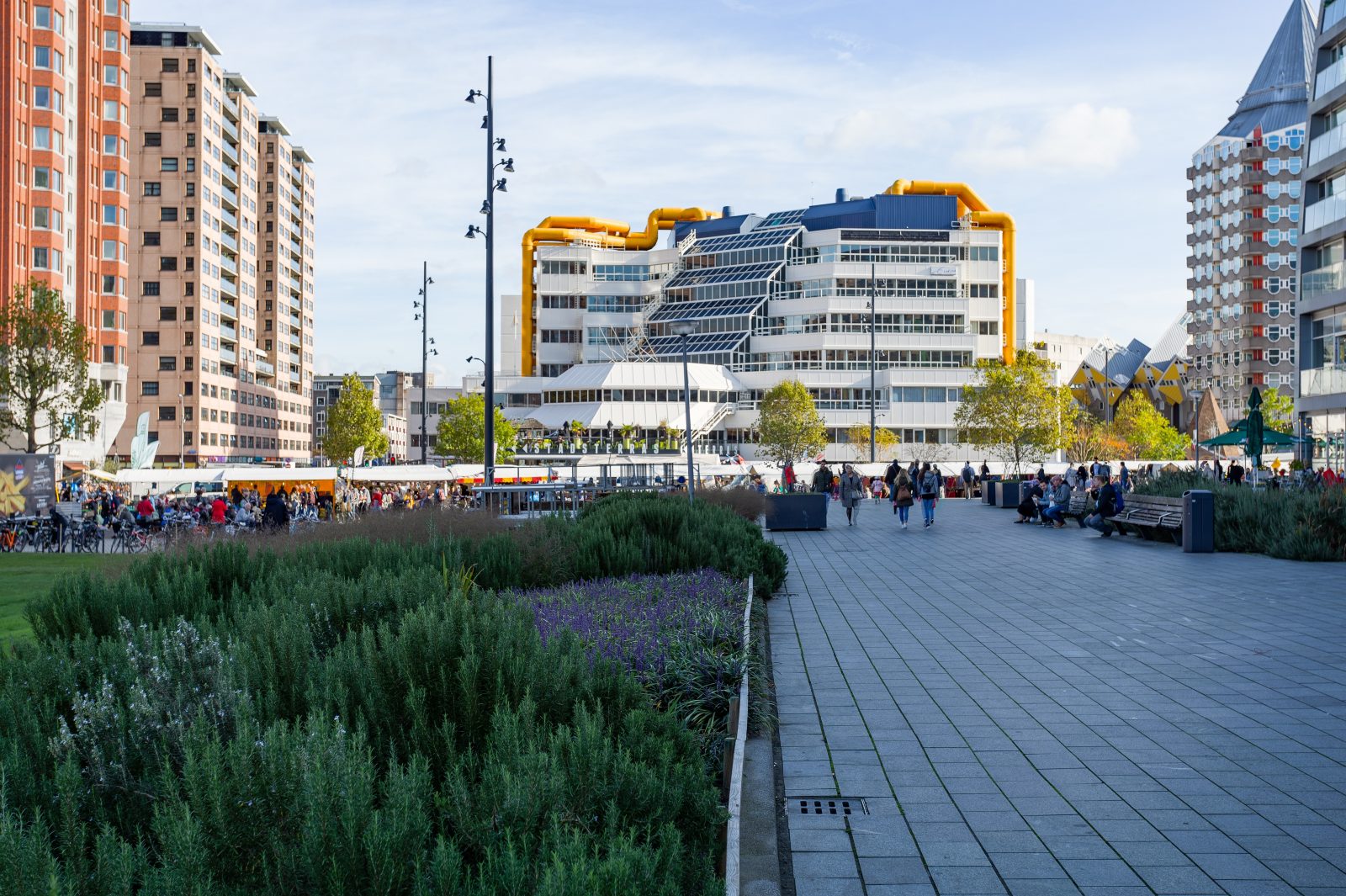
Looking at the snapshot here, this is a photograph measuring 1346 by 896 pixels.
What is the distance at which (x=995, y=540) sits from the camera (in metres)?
25.3

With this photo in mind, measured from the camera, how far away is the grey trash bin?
2114 cm

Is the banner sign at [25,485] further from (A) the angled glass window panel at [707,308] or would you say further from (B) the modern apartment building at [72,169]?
(A) the angled glass window panel at [707,308]

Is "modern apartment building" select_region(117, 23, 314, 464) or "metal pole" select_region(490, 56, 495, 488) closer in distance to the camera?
"metal pole" select_region(490, 56, 495, 488)

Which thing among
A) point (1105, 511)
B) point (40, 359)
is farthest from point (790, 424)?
point (1105, 511)

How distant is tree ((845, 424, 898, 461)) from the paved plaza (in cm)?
8287

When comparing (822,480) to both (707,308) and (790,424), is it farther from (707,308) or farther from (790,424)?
(707,308)

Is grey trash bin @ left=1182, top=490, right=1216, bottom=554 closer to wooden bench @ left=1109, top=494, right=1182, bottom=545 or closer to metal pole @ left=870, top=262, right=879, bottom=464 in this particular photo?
wooden bench @ left=1109, top=494, right=1182, bottom=545

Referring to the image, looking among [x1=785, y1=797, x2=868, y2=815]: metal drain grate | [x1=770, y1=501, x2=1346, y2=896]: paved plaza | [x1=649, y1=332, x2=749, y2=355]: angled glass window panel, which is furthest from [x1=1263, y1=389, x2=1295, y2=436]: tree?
[x1=785, y1=797, x2=868, y2=815]: metal drain grate

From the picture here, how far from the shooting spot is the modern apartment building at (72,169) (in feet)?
188

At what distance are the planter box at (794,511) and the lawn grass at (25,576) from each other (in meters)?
15.9

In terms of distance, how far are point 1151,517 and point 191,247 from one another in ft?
307

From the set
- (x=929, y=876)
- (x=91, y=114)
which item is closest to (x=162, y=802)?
(x=929, y=876)

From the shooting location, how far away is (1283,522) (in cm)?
2052

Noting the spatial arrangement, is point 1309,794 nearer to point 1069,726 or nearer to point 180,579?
point 1069,726
